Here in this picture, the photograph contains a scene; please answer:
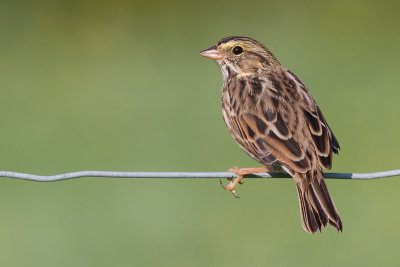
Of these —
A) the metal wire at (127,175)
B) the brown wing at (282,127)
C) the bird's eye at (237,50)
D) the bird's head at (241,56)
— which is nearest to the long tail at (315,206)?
the brown wing at (282,127)

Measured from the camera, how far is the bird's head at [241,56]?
656cm

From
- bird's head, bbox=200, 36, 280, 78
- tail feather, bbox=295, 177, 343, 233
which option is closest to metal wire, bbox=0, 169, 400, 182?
tail feather, bbox=295, 177, 343, 233

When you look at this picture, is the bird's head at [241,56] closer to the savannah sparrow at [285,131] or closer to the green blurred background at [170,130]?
→ the savannah sparrow at [285,131]

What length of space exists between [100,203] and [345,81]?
3.91 metres

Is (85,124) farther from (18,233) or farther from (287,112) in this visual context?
(287,112)

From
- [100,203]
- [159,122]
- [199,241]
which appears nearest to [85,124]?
[159,122]

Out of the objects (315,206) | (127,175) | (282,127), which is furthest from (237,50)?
(127,175)

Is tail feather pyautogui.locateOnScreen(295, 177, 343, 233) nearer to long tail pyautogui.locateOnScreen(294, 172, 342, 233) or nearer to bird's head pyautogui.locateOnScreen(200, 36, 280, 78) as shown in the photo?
long tail pyautogui.locateOnScreen(294, 172, 342, 233)

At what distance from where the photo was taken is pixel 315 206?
5.49m

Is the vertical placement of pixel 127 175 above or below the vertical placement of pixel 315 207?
above

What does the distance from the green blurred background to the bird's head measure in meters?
1.81

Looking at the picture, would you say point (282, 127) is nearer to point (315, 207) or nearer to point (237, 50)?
point (315, 207)

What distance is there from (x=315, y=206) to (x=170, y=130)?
441cm

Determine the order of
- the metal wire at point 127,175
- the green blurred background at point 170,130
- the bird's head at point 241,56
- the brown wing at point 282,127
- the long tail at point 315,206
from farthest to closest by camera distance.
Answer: the green blurred background at point 170,130
the bird's head at point 241,56
the brown wing at point 282,127
the long tail at point 315,206
the metal wire at point 127,175
